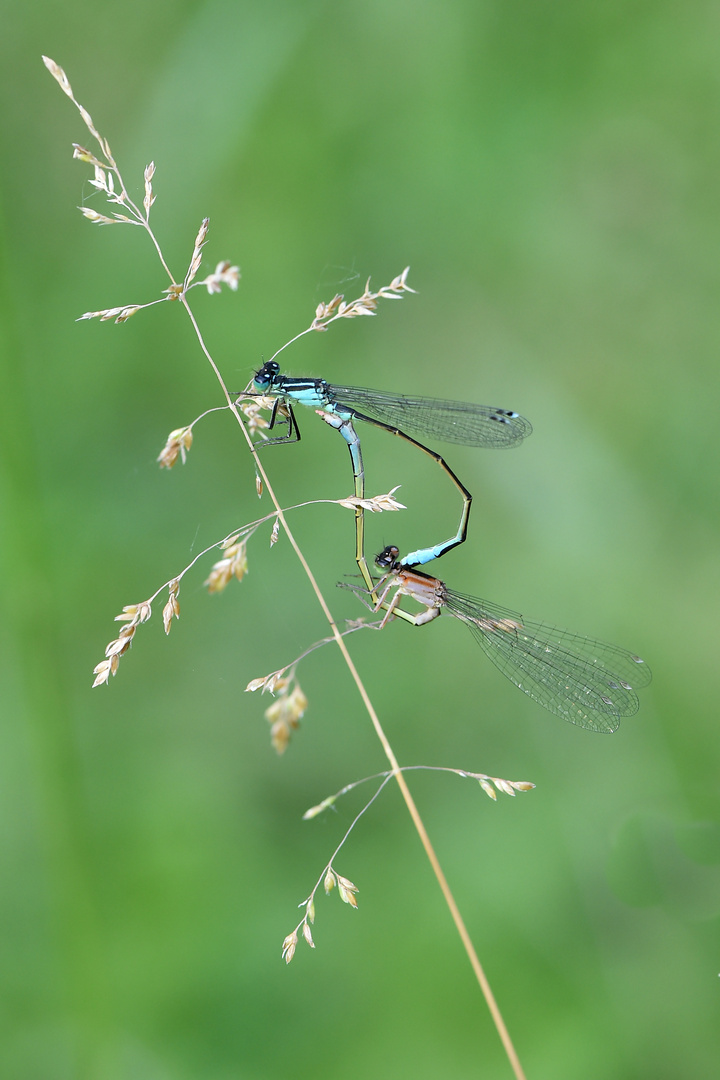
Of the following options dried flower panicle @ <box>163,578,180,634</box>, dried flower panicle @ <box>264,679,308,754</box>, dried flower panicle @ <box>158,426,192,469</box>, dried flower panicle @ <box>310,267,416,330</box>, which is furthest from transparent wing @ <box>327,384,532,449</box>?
dried flower panicle @ <box>264,679,308,754</box>

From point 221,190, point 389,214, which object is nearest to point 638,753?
point 389,214

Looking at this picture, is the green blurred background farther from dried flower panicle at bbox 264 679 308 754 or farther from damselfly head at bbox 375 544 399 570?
dried flower panicle at bbox 264 679 308 754

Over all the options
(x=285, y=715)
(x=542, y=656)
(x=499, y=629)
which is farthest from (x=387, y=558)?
(x=285, y=715)

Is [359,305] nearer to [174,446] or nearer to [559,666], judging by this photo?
[174,446]

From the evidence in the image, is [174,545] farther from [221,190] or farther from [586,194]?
[586,194]

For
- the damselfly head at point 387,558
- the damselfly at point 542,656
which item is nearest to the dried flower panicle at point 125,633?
the damselfly at point 542,656

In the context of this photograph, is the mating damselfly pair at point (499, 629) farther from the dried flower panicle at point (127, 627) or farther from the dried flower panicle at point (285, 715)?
the dried flower panicle at point (285, 715)

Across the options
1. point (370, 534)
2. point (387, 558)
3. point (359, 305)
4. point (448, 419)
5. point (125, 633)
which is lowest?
point (370, 534)
